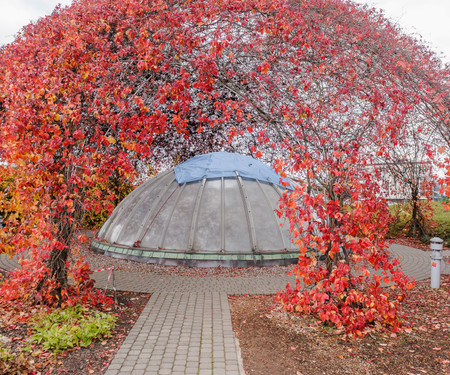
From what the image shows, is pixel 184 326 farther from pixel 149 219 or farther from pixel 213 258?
pixel 149 219

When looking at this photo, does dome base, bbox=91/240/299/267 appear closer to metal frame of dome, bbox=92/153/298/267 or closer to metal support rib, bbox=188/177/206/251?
metal frame of dome, bbox=92/153/298/267

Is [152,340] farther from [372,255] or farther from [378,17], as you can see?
[378,17]

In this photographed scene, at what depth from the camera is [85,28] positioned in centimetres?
744

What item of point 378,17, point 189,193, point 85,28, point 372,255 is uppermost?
point 378,17

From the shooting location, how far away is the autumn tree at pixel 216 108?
5.95 metres

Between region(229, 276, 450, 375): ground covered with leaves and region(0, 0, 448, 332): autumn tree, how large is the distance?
1.38 ft

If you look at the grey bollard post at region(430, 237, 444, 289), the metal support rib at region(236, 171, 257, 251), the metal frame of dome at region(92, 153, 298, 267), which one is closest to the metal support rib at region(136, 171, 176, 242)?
the metal frame of dome at region(92, 153, 298, 267)

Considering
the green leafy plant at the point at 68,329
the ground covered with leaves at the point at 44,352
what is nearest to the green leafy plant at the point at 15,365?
the ground covered with leaves at the point at 44,352

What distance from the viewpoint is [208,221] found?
470 inches

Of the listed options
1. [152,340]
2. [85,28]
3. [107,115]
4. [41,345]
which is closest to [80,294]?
[41,345]

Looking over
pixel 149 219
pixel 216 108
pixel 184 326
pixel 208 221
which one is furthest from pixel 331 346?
pixel 149 219

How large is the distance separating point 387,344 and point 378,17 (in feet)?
32.8

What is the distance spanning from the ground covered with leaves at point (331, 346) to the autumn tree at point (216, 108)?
16.6 inches

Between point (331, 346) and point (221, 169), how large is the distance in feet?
27.9
